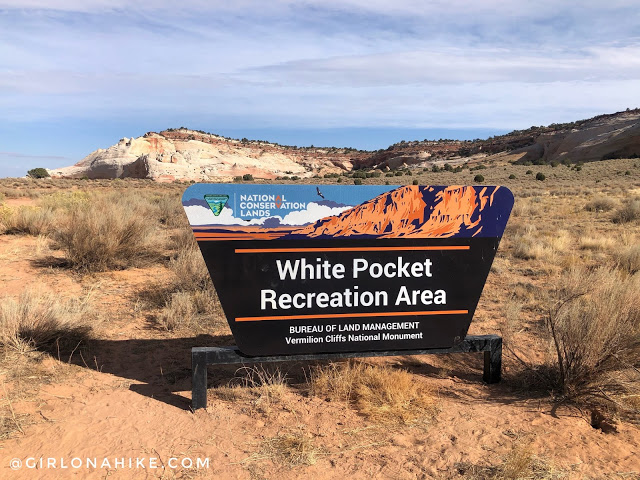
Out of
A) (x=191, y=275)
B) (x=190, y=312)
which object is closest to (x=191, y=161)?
(x=191, y=275)

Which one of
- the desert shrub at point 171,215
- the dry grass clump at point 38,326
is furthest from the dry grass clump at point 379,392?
the desert shrub at point 171,215

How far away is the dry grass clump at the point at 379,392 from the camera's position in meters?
3.55

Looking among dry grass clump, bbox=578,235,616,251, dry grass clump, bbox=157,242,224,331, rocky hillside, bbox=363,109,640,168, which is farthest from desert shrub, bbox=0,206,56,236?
rocky hillside, bbox=363,109,640,168

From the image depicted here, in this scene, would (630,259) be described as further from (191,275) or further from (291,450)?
(291,450)

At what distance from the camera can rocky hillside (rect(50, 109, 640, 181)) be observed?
61116 mm

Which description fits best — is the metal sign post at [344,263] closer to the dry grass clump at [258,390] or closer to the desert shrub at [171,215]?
the dry grass clump at [258,390]

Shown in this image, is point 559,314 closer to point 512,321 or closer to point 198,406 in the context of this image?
point 512,321

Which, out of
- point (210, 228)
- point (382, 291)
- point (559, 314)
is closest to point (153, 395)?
point (210, 228)

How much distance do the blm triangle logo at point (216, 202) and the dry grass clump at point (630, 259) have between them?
766 cm

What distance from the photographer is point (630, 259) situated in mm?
8281

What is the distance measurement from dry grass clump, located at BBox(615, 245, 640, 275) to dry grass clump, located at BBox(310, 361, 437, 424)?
241 inches

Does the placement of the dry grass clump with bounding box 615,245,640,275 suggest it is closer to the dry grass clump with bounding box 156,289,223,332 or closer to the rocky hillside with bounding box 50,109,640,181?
the dry grass clump with bounding box 156,289,223,332

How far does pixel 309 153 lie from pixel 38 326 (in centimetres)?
9805

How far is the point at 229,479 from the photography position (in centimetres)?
283
